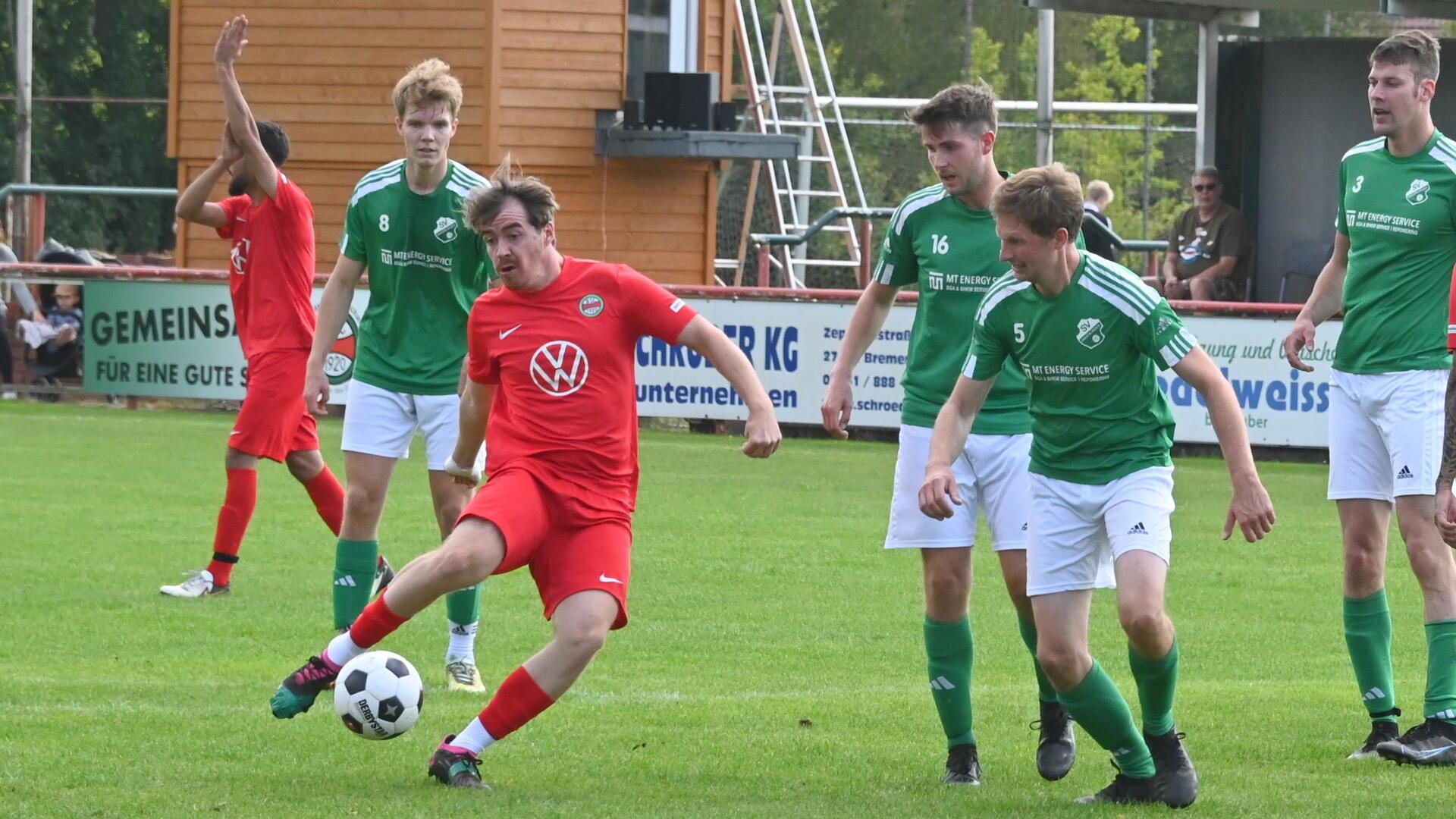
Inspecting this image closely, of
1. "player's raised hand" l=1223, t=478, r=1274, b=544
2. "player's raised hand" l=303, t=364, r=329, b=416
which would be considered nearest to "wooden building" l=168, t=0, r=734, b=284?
"player's raised hand" l=303, t=364, r=329, b=416

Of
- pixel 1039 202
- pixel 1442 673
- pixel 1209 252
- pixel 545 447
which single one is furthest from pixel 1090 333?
pixel 1209 252

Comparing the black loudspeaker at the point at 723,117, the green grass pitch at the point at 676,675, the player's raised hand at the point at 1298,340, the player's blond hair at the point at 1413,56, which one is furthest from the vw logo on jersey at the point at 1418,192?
the black loudspeaker at the point at 723,117

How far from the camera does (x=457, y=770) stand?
6.09 m

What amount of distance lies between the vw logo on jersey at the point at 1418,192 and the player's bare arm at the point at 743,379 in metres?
2.27

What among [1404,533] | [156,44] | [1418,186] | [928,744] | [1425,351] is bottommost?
[928,744]

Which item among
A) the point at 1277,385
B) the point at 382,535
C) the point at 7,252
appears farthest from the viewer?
the point at 7,252

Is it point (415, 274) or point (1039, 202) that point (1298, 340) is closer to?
point (1039, 202)

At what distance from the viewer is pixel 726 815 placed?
5.82m

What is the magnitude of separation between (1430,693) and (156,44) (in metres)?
39.5

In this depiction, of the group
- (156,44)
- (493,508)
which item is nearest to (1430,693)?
(493,508)

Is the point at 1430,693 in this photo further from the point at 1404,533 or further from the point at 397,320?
the point at 397,320

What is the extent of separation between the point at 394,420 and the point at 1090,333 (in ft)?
10.2

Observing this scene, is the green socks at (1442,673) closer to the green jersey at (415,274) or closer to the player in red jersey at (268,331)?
the green jersey at (415,274)

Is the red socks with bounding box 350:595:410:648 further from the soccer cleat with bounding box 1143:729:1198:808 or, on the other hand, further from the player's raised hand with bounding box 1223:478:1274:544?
the player's raised hand with bounding box 1223:478:1274:544
